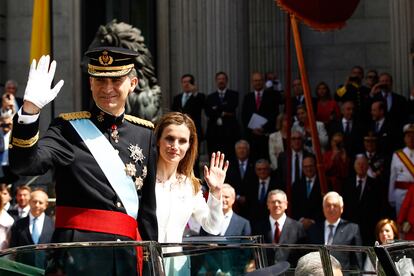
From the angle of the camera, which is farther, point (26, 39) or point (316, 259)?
point (26, 39)

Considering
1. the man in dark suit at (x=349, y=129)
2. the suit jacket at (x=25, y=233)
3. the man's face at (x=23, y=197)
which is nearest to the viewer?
the suit jacket at (x=25, y=233)

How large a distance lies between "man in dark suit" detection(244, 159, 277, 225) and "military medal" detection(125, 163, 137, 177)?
6.71 meters

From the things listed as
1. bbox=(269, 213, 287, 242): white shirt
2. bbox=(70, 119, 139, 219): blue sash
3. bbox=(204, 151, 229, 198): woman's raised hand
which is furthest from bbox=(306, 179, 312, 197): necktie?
bbox=(70, 119, 139, 219): blue sash

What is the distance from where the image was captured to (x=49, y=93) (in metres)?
5.43

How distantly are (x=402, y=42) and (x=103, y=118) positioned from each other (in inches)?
422

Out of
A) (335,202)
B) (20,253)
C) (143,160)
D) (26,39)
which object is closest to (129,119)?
(143,160)

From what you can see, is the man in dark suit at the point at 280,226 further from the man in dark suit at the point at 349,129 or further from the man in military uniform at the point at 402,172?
the man in dark suit at the point at 349,129

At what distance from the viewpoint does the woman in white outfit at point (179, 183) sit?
621 cm

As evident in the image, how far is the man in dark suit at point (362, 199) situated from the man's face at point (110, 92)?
6.62 meters

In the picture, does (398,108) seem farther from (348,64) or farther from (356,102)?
(348,64)

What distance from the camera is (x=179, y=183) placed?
20.7 ft

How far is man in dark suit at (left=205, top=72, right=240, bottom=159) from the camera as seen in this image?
1423 centimetres

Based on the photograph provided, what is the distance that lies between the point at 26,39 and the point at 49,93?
12.3 m

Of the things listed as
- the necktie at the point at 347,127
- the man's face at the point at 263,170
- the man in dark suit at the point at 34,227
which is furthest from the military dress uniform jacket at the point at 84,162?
the necktie at the point at 347,127
